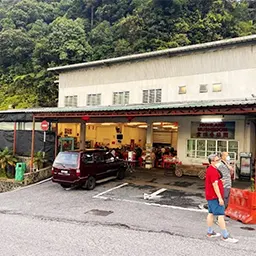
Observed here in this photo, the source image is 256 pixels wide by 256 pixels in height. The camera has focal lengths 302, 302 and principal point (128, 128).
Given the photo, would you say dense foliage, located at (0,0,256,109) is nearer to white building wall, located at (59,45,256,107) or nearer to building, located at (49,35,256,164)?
white building wall, located at (59,45,256,107)

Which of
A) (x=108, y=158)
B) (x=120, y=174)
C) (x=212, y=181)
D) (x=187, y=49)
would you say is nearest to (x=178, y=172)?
(x=120, y=174)

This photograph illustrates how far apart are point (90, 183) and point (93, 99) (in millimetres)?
9232

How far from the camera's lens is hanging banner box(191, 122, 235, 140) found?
1512cm

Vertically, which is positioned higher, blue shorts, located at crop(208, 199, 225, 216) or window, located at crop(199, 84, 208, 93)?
window, located at crop(199, 84, 208, 93)

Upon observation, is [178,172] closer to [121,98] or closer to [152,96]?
[152,96]

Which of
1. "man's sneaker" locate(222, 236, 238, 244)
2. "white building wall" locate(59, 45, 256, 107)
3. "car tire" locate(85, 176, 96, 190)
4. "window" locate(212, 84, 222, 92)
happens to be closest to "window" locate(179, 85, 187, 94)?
"white building wall" locate(59, 45, 256, 107)

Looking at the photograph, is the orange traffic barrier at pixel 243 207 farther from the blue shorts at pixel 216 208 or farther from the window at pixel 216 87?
the window at pixel 216 87

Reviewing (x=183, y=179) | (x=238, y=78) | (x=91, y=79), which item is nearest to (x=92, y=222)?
(x=183, y=179)

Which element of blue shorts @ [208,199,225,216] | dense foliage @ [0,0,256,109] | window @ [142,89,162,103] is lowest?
blue shorts @ [208,199,225,216]

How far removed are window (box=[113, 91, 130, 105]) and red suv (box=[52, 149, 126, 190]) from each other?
6218 millimetres

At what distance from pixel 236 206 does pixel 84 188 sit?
21.1 feet

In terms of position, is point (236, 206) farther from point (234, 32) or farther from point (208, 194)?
point (234, 32)

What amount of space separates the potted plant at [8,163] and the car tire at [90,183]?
6.11 m

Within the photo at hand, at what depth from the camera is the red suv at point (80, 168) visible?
1225 centimetres
